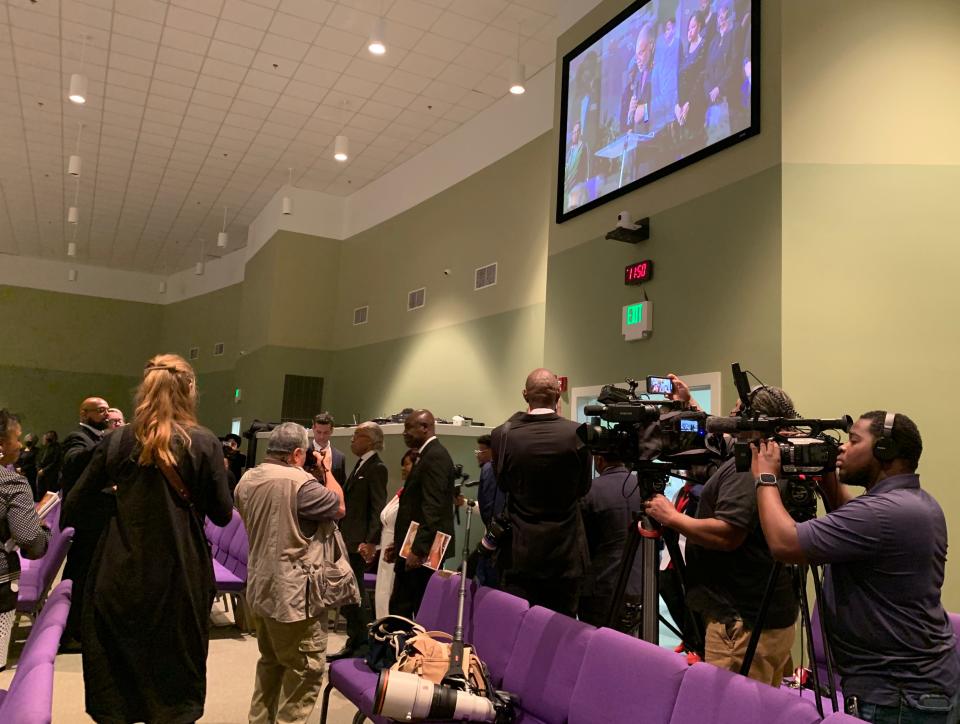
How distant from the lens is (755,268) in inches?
169

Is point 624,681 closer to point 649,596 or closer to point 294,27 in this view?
point 649,596

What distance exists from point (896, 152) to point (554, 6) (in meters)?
3.86

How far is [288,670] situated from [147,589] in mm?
972

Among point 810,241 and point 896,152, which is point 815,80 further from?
point 810,241

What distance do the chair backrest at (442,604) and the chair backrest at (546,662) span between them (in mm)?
460

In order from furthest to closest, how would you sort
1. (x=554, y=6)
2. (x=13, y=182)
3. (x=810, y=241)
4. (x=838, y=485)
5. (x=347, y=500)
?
(x=13, y=182) → (x=554, y=6) → (x=347, y=500) → (x=810, y=241) → (x=838, y=485)

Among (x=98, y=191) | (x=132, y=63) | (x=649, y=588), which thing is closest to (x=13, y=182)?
(x=98, y=191)

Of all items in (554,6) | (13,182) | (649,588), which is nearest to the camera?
(649,588)

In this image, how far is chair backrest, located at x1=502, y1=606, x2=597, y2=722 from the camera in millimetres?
2564

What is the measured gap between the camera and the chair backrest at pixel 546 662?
8.41ft

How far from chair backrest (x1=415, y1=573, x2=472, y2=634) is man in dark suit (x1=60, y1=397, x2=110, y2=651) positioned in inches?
60.7

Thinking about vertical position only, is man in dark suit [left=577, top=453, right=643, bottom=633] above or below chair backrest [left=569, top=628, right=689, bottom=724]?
above

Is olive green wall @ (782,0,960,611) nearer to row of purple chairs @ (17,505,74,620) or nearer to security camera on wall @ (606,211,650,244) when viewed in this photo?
security camera on wall @ (606,211,650,244)

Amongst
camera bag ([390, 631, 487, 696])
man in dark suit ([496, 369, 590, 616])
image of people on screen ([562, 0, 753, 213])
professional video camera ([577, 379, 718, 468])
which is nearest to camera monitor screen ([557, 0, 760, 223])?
image of people on screen ([562, 0, 753, 213])
